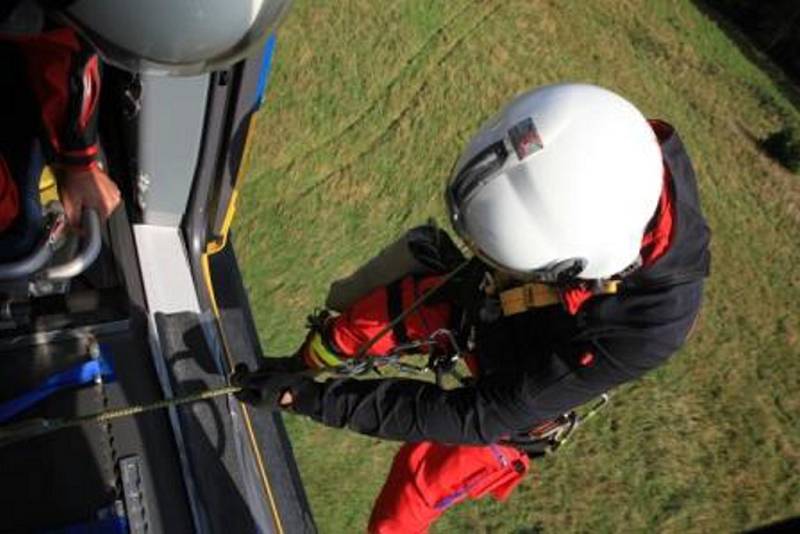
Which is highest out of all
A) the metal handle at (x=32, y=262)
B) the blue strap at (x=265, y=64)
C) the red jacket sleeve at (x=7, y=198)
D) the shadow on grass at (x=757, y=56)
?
the shadow on grass at (x=757, y=56)

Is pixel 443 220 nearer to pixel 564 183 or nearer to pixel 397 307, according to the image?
pixel 397 307

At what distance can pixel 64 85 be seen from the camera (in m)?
2.70

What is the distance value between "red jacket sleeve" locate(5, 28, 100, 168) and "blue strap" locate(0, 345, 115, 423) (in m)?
0.72

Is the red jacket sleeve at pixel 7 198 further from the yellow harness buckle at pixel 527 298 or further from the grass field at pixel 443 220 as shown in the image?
the grass field at pixel 443 220

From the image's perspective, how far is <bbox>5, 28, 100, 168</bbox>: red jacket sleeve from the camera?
2674 millimetres

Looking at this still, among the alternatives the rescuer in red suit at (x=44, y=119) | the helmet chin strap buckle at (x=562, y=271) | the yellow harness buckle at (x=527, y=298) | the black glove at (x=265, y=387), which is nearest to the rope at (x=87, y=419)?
the black glove at (x=265, y=387)

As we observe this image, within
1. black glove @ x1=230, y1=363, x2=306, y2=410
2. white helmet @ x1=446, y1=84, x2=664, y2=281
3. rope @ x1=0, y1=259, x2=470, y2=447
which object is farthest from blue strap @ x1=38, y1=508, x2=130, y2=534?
white helmet @ x1=446, y1=84, x2=664, y2=281

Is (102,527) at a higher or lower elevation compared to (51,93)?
lower

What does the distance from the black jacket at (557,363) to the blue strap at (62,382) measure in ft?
2.08

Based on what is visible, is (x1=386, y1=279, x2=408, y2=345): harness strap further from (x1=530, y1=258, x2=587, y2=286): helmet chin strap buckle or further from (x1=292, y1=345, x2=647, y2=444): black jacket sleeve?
(x1=530, y1=258, x2=587, y2=286): helmet chin strap buckle

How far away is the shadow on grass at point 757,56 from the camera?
31.2 ft

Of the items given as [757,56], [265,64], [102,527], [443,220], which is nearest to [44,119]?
[265,64]

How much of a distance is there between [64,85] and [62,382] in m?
0.96

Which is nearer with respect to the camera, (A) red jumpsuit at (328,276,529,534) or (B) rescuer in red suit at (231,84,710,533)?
(B) rescuer in red suit at (231,84,710,533)
